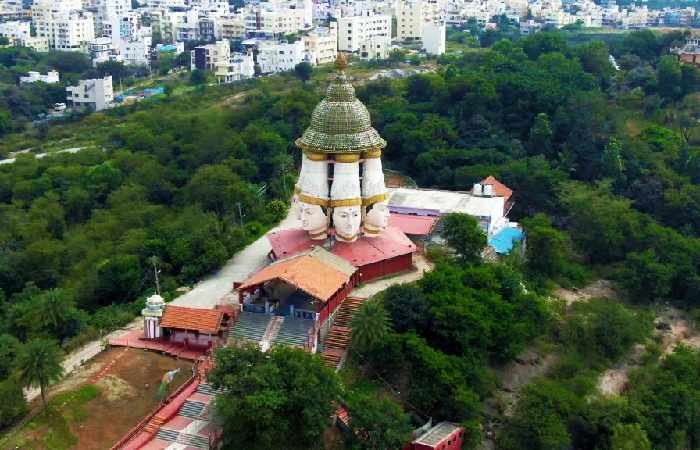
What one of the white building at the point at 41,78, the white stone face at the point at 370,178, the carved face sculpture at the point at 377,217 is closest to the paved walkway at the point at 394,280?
Result: the carved face sculpture at the point at 377,217

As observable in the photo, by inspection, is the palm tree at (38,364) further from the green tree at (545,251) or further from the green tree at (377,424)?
the green tree at (545,251)

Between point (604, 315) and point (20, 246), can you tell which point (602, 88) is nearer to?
point (604, 315)

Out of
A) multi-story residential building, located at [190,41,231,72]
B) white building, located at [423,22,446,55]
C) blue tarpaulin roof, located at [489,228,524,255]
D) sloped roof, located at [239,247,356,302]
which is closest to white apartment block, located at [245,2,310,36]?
multi-story residential building, located at [190,41,231,72]

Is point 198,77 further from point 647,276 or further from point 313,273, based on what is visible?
point 313,273

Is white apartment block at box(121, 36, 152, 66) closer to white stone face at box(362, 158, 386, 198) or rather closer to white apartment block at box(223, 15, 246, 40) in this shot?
white apartment block at box(223, 15, 246, 40)

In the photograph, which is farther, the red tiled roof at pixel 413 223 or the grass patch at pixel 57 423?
the red tiled roof at pixel 413 223

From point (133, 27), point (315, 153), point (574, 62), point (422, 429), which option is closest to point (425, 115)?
point (574, 62)
